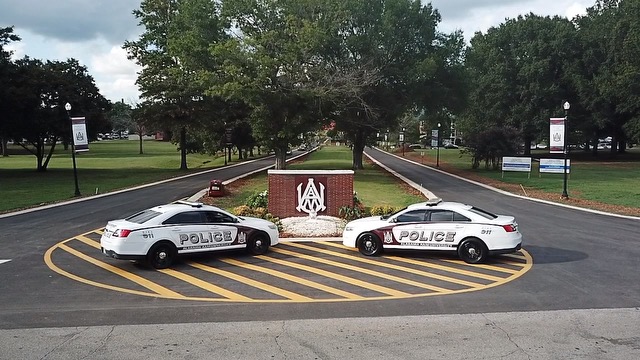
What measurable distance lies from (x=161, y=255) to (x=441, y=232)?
271 inches

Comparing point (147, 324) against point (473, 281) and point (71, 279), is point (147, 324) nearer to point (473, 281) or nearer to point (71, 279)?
point (71, 279)

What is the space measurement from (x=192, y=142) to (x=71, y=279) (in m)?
53.5

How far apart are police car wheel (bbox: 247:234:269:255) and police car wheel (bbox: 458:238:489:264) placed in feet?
16.6

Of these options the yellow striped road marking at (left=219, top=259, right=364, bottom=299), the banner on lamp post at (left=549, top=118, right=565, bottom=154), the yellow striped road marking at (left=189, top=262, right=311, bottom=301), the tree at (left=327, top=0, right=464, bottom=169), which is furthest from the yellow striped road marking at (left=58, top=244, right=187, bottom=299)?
the tree at (left=327, top=0, right=464, bottom=169)

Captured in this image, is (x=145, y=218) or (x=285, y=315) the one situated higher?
(x=145, y=218)

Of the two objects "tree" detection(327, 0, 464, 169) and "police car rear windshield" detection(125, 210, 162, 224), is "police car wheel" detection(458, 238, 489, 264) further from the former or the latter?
"tree" detection(327, 0, 464, 169)

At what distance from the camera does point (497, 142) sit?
47938mm

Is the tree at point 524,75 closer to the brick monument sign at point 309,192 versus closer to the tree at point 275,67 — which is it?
the tree at point 275,67

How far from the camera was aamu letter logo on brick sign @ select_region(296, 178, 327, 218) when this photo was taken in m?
18.8

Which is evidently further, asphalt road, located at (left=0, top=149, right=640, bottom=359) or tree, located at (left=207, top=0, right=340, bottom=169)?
tree, located at (left=207, top=0, right=340, bottom=169)

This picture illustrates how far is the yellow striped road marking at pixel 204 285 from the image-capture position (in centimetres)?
1058

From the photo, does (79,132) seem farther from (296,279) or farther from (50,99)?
(296,279)

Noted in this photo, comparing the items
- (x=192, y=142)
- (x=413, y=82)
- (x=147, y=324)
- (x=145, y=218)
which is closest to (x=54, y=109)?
(x=192, y=142)

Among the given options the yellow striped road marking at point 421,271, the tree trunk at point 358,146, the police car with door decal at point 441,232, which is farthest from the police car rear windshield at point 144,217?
the tree trunk at point 358,146
